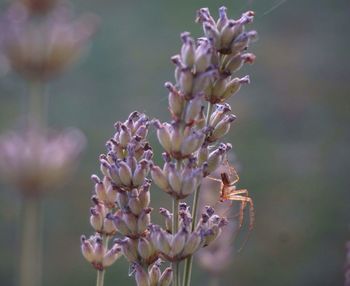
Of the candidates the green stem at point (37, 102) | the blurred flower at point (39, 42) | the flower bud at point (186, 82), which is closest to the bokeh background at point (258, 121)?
the blurred flower at point (39, 42)

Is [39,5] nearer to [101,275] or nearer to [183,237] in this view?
[101,275]

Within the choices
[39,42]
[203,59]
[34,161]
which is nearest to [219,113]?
[203,59]

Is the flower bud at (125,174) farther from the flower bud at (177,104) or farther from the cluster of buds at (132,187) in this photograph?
the flower bud at (177,104)

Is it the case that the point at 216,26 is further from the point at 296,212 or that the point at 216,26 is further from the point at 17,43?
the point at 296,212

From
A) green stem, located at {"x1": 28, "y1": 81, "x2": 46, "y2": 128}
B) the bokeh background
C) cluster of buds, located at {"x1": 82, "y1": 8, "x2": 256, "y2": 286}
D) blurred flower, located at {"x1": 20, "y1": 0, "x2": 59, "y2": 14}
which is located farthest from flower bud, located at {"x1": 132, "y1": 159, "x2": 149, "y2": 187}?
the bokeh background

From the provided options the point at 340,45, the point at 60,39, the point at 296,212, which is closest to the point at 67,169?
the point at 60,39
